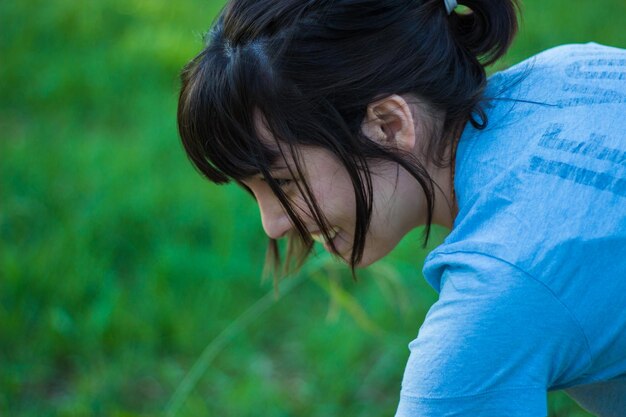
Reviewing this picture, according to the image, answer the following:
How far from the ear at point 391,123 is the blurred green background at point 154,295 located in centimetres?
67

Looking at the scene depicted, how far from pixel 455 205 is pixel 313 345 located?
88cm

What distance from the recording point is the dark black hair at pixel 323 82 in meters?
1.17

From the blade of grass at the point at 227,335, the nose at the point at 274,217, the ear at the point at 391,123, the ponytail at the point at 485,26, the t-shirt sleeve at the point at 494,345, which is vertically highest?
the ponytail at the point at 485,26

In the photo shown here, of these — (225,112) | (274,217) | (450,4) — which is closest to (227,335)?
(274,217)

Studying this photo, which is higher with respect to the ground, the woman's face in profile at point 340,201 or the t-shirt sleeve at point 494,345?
the woman's face in profile at point 340,201

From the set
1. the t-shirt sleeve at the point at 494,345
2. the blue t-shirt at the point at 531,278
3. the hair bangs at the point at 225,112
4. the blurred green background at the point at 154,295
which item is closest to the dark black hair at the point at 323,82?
the hair bangs at the point at 225,112

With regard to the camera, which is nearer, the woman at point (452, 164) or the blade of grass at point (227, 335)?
the woman at point (452, 164)

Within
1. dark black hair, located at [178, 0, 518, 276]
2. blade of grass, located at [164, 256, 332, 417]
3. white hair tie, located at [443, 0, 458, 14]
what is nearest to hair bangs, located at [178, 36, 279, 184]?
dark black hair, located at [178, 0, 518, 276]

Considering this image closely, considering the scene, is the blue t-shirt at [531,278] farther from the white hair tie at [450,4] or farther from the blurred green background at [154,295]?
the blurred green background at [154,295]

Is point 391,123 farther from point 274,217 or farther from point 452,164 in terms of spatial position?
point 274,217

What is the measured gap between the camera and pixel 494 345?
0.99m

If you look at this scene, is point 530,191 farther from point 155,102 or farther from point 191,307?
point 155,102

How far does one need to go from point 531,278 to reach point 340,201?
34cm

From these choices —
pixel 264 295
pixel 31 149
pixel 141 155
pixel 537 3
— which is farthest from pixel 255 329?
pixel 537 3
